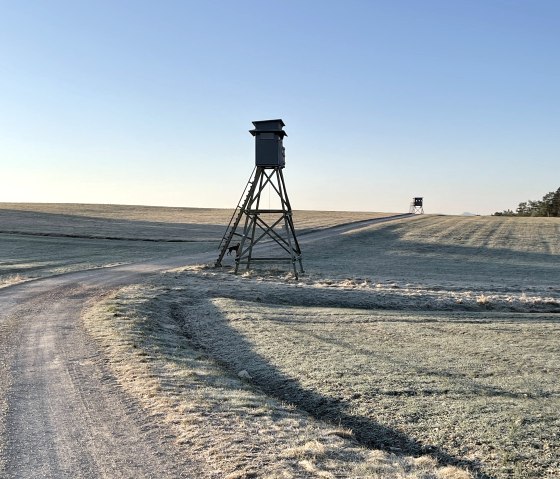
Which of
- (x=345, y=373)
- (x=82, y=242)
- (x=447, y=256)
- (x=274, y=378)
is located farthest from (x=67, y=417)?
(x=82, y=242)

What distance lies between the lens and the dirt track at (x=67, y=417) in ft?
20.5

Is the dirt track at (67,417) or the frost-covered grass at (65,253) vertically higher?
the frost-covered grass at (65,253)

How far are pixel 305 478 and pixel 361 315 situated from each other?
1179 centimetres

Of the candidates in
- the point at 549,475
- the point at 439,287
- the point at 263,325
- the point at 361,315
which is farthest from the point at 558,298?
the point at 549,475

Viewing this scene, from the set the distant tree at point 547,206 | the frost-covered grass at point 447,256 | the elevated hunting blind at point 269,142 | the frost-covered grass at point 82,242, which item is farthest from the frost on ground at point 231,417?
the distant tree at point 547,206

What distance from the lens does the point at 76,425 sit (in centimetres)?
748

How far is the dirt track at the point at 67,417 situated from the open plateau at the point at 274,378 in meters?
0.03

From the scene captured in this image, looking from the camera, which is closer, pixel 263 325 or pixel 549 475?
pixel 549 475

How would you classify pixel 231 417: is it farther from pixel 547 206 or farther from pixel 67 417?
pixel 547 206

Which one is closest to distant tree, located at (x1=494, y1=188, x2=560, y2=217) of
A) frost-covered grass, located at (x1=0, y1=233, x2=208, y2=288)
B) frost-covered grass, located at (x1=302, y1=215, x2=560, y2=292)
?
frost-covered grass, located at (x1=302, y1=215, x2=560, y2=292)

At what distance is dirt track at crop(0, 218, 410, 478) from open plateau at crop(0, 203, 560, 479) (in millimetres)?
29

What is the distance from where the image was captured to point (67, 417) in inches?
306

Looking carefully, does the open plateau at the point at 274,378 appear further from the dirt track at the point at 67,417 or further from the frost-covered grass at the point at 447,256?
the frost-covered grass at the point at 447,256

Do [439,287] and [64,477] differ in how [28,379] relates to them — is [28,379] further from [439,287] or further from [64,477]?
[439,287]
